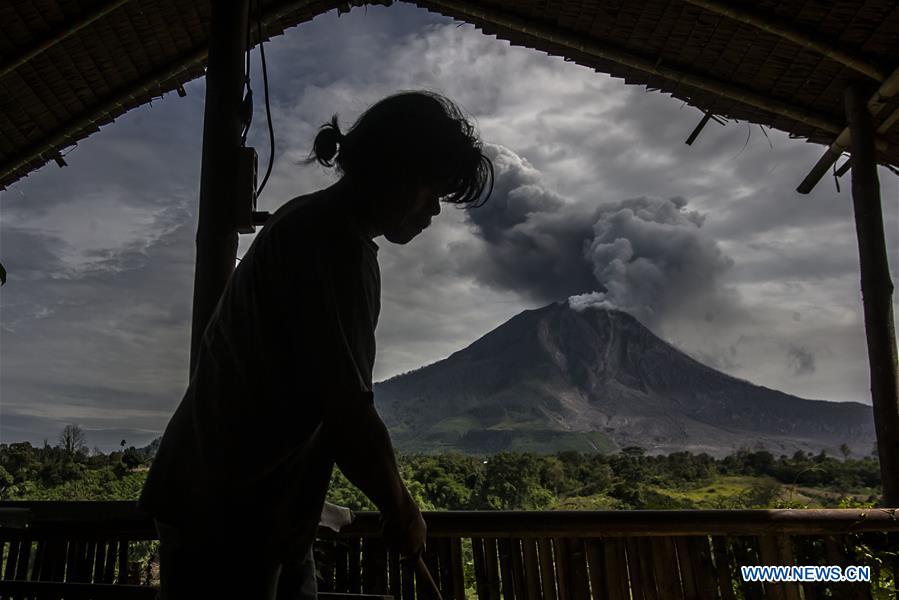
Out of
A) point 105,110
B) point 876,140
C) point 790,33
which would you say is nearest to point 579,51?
point 790,33

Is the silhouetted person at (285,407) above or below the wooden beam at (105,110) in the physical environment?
below

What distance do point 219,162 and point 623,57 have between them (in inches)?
82.5

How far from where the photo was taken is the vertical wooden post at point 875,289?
2.47 meters

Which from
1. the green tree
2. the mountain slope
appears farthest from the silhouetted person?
the mountain slope

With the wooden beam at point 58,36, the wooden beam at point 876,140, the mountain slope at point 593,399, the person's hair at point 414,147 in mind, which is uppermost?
the mountain slope at point 593,399

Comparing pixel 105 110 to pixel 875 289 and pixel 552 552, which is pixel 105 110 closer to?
pixel 552 552

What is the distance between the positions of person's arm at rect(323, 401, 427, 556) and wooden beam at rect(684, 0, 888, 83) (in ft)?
8.56

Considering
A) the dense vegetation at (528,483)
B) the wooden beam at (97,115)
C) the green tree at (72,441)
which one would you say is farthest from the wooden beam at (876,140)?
the green tree at (72,441)

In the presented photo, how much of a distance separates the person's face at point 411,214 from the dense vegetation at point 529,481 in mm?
1909

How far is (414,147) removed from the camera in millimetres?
971

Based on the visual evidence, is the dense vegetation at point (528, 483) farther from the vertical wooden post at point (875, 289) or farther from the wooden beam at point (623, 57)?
the wooden beam at point (623, 57)

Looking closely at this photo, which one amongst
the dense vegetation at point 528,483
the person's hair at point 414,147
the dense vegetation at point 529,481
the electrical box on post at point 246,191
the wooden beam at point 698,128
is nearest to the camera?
the person's hair at point 414,147

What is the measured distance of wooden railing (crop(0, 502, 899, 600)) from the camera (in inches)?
72.5

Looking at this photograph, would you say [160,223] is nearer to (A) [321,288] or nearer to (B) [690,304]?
(A) [321,288]
